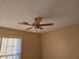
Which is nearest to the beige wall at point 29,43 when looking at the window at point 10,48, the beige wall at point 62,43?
the window at point 10,48

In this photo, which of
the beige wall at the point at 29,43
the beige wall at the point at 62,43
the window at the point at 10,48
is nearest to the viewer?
the beige wall at the point at 62,43

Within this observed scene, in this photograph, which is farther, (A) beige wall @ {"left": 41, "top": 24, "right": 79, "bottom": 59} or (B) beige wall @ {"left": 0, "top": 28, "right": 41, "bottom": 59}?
(B) beige wall @ {"left": 0, "top": 28, "right": 41, "bottom": 59}

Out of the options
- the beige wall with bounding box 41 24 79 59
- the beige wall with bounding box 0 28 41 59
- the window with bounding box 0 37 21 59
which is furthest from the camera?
the beige wall with bounding box 0 28 41 59

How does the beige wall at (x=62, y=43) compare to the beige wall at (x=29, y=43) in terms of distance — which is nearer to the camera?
the beige wall at (x=62, y=43)

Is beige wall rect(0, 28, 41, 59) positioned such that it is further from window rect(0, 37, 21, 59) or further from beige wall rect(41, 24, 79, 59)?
beige wall rect(41, 24, 79, 59)

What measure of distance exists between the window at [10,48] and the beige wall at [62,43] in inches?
60.6

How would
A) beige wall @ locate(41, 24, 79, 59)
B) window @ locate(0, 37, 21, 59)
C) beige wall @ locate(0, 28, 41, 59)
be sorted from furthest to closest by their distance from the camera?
beige wall @ locate(0, 28, 41, 59) → window @ locate(0, 37, 21, 59) → beige wall @ locate(41, 24, 79, 59)

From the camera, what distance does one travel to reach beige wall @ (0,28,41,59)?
4553mm

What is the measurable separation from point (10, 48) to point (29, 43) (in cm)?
110

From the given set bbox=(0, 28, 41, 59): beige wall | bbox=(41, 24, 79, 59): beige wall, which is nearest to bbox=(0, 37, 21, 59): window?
bbox=(0, 28, 41, 59): beige wall

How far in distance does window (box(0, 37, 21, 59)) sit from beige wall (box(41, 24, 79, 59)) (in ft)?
5.05

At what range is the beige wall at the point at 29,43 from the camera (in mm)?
4553

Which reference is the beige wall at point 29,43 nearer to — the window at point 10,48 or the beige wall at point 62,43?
the window at point 10,48

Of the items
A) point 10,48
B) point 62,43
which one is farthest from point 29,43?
point 62,43
